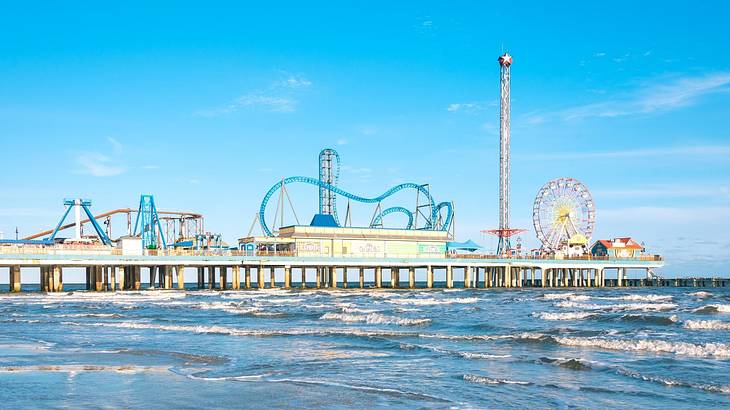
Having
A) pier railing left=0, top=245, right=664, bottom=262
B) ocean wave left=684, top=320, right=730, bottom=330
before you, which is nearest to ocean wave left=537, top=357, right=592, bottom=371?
ocean wave left=684, top=320, right=730, bottom=330

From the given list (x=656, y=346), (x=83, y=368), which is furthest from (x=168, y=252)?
(x=656, y=346)

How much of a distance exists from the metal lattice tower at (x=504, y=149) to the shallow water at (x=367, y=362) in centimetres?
6335

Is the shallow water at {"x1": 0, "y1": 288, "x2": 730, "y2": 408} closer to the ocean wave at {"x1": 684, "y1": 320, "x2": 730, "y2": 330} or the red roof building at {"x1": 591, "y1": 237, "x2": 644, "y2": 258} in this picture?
the ocean wave at {"x1": 684, "y1": 320, "x2": 730, "y2": 330}

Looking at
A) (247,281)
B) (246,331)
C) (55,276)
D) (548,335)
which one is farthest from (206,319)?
(247,281)

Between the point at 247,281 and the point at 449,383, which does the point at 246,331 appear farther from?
the point at 247,281

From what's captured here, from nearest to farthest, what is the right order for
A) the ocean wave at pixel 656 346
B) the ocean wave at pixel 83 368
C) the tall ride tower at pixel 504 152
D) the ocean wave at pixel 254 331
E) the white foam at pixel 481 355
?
the ocean wave at pixel 83 368 → the white foam at pixel 481 355 → the ocean wave at pixel 656 346 → the ocean wave at pixel 254 331 → the tall ride tower at pixel 504 152

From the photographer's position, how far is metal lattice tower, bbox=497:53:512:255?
309 feet

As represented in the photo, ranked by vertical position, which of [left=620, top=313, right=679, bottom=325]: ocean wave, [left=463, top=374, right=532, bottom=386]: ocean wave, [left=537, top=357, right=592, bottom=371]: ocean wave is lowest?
[left=620, top=313, right=679, bottom=325]: ocean wave

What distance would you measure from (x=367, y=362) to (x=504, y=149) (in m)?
81.3

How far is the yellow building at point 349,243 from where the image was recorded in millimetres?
70438

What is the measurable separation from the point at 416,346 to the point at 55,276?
150 ft

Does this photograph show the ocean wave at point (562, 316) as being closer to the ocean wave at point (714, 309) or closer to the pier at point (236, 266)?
the ocean wave at point (714, 309)

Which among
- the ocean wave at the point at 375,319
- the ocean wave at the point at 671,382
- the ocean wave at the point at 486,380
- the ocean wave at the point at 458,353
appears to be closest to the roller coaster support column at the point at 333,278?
the ocean wave at the point at 375,319

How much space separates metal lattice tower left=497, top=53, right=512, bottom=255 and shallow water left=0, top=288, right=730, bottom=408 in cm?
6335
